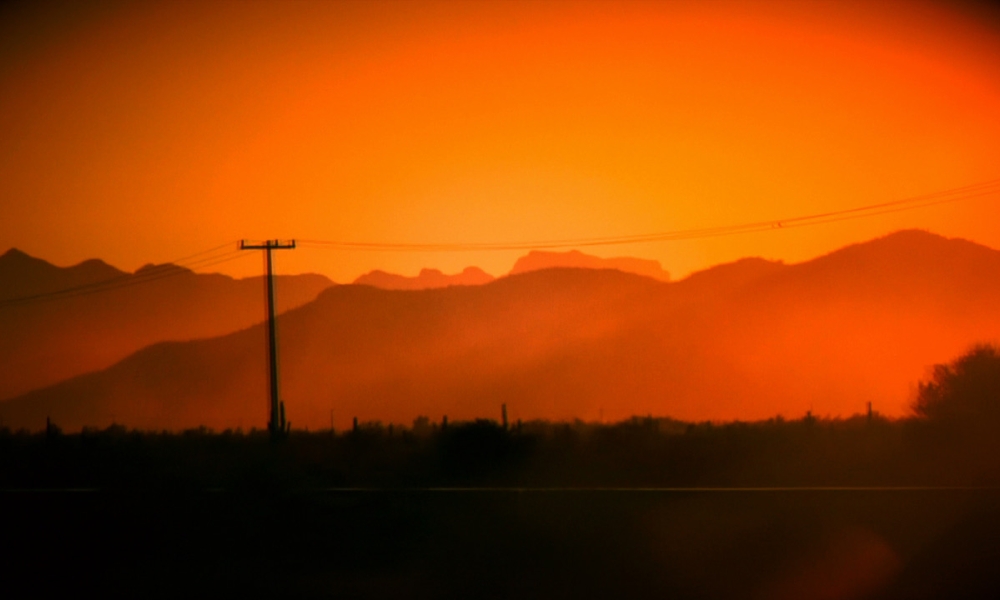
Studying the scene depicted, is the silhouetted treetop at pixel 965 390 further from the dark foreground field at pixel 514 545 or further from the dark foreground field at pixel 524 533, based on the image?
the dark foreground field at pixel 514 545

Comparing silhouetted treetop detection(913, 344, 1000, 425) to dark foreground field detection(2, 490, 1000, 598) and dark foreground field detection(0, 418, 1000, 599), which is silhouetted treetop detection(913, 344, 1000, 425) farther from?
dark foreground field detection(2, 490, 1000, 598)

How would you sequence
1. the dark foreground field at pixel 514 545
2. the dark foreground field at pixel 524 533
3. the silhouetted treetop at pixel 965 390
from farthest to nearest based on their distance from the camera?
the silhouetted treetop at pixel 965 390 < the dark foreground field at pixel 524 533 < the dark foreground field at pixel 514 545

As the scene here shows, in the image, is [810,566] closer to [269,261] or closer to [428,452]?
[428,452]

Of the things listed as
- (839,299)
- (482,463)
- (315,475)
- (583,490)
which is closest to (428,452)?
(482,463)

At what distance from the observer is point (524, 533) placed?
13766mm

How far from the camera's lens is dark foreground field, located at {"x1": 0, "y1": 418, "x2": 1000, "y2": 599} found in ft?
34.7

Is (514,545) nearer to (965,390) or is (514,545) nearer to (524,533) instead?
(524,533)

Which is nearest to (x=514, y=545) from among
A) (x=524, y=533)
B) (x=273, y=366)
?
(x=524, y=533)

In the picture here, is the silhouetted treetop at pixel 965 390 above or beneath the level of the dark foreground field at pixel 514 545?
above

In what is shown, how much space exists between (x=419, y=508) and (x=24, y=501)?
8.26m

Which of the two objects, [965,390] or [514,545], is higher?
[965,390]

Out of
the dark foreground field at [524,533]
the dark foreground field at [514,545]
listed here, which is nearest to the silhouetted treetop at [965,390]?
the dark foreground field at [524,533]

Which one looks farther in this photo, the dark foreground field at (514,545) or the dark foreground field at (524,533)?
the dark foreground field at (524,533)

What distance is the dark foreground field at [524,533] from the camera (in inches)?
416
